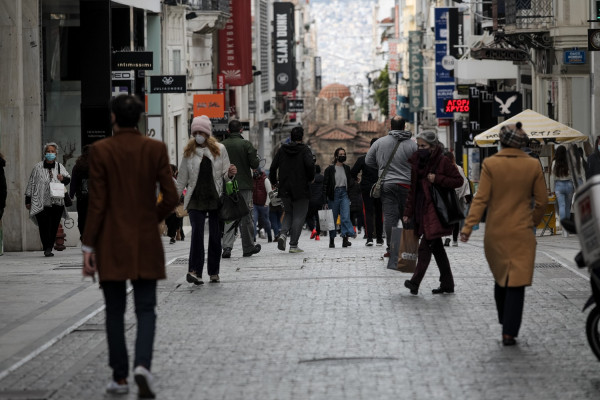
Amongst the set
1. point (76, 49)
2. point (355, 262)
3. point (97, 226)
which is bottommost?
point (355, 262)

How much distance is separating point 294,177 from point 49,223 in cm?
387

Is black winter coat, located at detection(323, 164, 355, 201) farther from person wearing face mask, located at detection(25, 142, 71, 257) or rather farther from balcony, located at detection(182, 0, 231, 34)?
balcony, located at detection(182, 0, 231, 34)

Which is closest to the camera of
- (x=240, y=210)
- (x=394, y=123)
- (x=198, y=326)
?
(x=198, y=326)

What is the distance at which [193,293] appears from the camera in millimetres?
13664

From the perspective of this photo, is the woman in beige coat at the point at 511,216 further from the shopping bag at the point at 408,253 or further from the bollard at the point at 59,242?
the bollard at the point at 59,242

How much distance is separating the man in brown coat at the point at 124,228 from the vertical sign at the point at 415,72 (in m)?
80.5

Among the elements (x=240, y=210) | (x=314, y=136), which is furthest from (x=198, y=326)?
(x=314, y=136)

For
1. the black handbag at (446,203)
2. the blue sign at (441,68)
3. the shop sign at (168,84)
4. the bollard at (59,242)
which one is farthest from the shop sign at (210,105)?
the black handbag at (446,203)

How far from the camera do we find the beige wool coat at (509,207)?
32.7 ft

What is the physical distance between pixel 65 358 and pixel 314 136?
138392 millimetres

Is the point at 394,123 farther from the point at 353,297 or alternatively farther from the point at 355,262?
the point at 353,297

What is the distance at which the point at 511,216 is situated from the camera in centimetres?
1005

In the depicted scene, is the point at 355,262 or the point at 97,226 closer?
the point at 97,226

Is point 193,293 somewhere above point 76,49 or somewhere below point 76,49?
below
